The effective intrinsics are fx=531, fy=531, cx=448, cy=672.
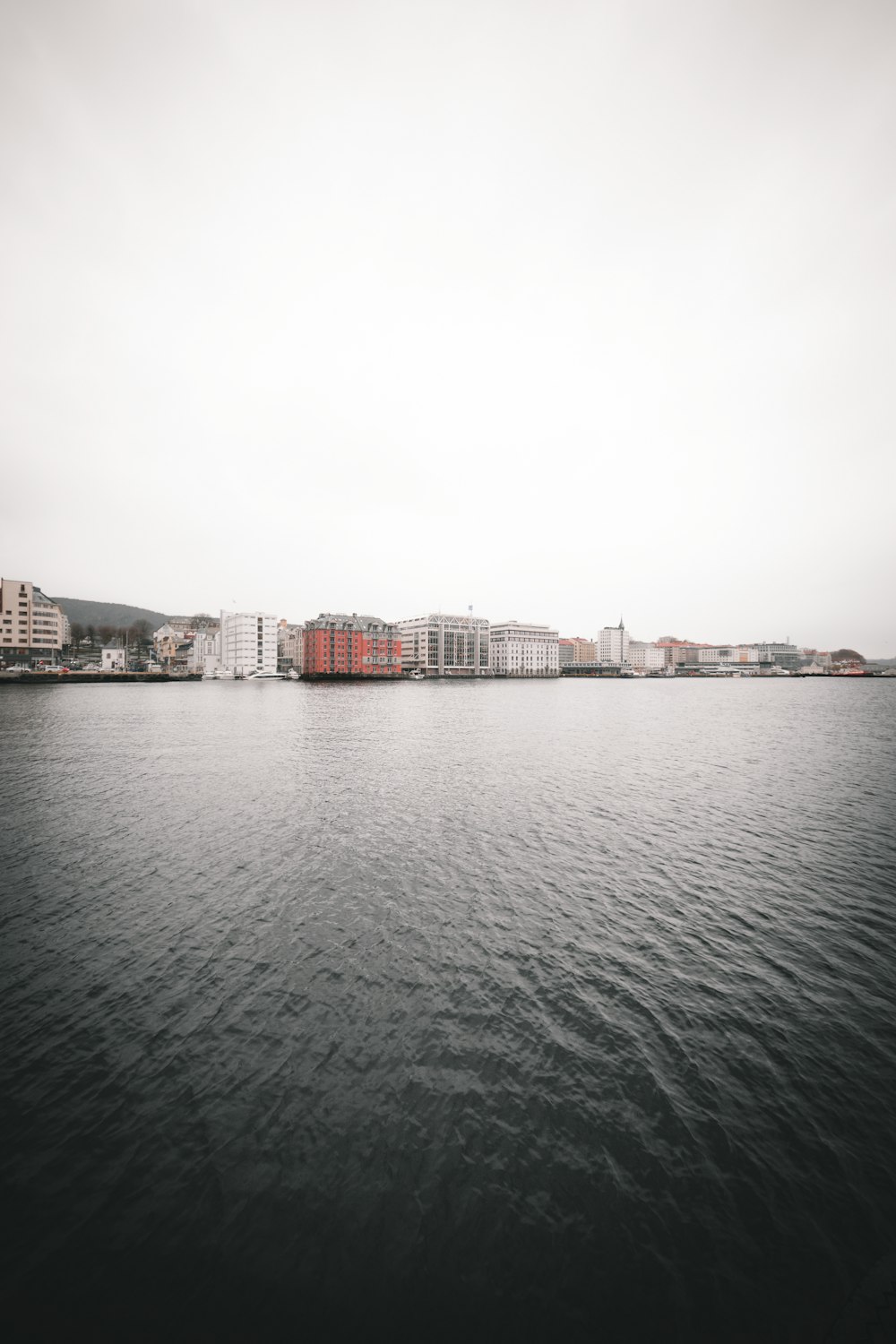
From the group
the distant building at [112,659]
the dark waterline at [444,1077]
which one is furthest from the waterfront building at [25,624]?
the dark waterline at [444,1077]

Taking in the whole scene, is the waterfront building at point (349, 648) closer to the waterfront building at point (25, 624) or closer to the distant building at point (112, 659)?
the distant building at point (112, 659)

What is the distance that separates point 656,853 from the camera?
72.2 feet

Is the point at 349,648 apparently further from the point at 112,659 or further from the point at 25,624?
the point at 25,624

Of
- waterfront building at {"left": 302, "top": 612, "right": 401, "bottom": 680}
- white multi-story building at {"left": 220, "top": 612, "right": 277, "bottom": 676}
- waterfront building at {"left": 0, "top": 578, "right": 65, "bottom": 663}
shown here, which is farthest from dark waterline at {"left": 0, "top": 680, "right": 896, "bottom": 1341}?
white multi-story building at {"left": 220, "top": 612, "right": 277, "bottom": 676}

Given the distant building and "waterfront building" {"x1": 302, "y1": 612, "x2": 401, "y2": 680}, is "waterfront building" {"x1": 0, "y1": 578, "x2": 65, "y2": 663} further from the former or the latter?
"waterfront building" {"x1": 302, "y1": 612, "x2": 401, "y2": 680}

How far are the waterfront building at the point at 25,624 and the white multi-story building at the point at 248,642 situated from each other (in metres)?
50.4

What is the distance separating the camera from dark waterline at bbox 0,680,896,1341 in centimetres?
707

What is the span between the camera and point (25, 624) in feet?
459

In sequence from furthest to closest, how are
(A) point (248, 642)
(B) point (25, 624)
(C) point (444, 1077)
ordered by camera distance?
(A) point (248, 642) < (B) point (25, 624) < (C) point (444, 1077)

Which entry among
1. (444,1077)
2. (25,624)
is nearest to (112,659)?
(25,624)

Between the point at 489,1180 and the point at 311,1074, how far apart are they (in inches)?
152

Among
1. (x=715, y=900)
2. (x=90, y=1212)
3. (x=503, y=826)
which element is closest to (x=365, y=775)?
(x=503, y=826)

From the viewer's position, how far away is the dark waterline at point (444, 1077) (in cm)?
707

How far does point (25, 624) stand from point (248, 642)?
200 feet
